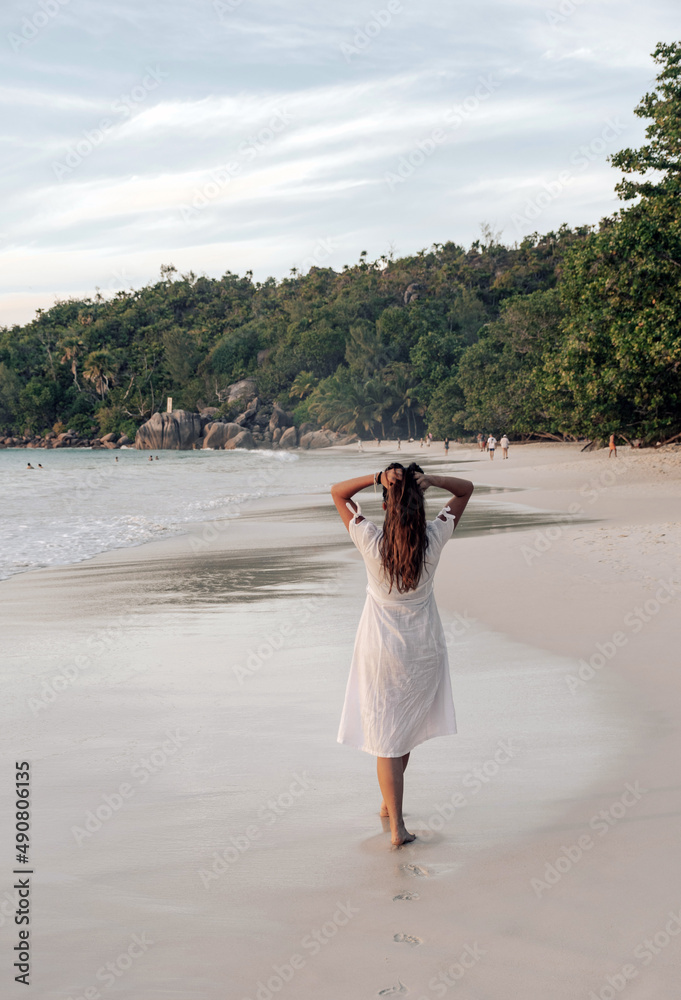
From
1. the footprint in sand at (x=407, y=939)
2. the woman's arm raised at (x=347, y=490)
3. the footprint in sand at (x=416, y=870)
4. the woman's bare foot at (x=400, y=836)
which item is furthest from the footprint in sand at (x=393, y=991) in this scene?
the woman's arm raised at (x=347, y=490)

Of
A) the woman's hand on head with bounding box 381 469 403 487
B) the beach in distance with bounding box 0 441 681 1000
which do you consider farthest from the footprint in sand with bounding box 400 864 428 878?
the woman's hand on head with bounding box 381 469 403 487

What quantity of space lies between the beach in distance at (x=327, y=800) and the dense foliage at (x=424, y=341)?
14.7 m

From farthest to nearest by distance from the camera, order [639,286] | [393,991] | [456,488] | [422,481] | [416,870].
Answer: [639,286] → [456,488] → [422,481] → [416,870] → [393,991]

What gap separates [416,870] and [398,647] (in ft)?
2.99

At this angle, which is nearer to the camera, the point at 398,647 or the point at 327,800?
the point at 398,647

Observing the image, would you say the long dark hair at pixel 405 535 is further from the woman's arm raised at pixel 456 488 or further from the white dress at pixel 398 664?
the woman's arm raised at pixel 456 488

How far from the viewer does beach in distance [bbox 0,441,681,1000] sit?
116 inches

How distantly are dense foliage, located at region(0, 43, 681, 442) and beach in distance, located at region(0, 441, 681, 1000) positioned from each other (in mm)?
14749

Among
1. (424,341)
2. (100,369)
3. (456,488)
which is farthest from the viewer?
(100,369)

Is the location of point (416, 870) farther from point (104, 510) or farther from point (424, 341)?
point (424, 341)

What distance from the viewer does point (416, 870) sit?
3562mm

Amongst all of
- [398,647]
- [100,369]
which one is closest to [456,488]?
Answer: [398,647]

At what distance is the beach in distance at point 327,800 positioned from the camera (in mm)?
2943

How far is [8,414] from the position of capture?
123688 millimetres
